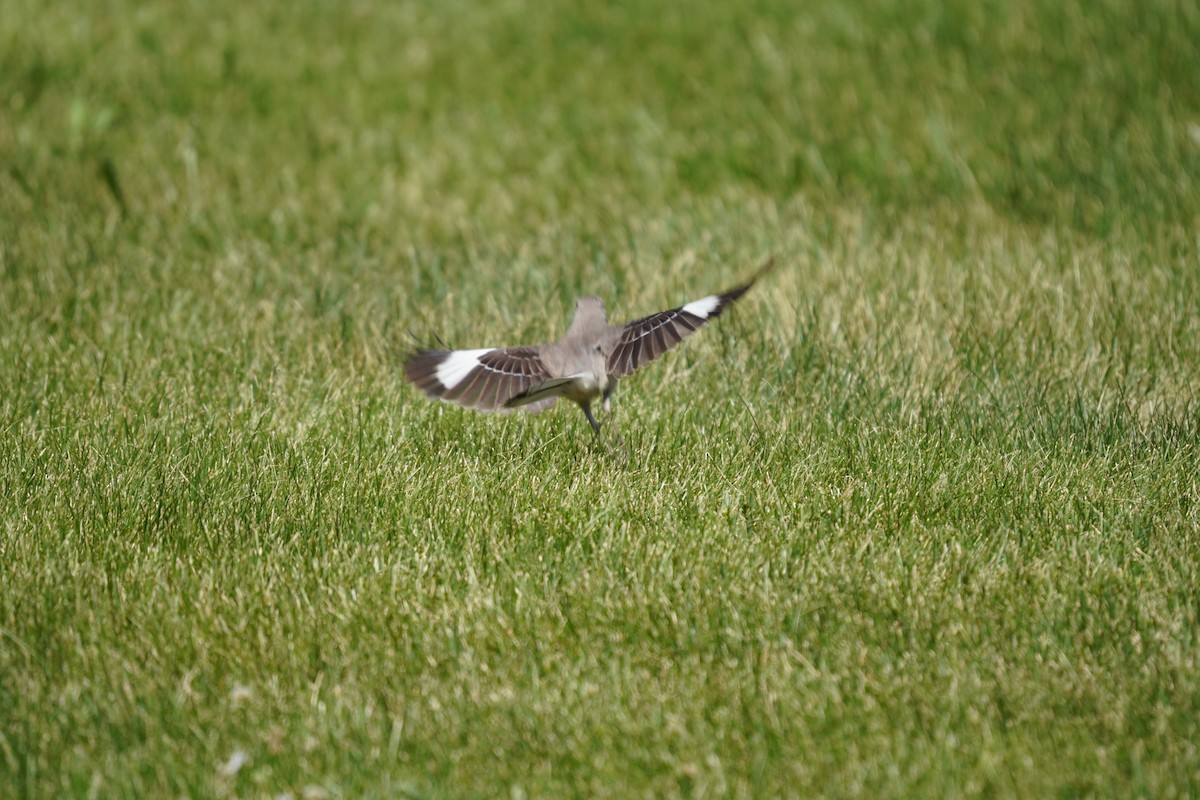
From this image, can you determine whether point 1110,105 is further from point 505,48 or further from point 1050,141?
point 505,48

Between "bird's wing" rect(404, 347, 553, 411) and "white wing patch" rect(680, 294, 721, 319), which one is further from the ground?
"white wing patch" rect(680, 294, 721, 319)

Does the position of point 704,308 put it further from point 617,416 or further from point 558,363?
point 617,416

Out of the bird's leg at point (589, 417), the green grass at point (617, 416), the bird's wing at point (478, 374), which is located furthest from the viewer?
the bird's leg at point (589, 417)

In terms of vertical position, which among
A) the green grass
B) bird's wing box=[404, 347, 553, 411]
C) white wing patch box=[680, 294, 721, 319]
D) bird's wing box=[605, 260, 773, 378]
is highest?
white wing patch box=[680, 294, 721, 319]

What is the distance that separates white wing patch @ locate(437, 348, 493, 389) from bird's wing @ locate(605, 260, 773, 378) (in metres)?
0.43

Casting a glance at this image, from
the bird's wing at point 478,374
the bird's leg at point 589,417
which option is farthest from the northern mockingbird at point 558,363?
the bird's leg at point 589,417

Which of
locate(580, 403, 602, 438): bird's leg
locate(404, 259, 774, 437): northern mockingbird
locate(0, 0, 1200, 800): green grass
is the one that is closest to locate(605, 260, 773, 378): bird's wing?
locate(404, 259, 774, 437): northern mockingbird

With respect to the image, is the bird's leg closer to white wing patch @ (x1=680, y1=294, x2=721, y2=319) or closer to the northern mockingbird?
the northern mockingbird

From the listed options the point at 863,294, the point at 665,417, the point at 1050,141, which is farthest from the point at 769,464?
the point at 1050,141

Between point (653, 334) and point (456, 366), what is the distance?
0.65m

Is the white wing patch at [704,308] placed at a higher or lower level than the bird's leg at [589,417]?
higher

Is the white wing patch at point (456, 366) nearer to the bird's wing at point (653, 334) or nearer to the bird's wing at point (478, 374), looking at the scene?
the bird's wing at point (478, 374)

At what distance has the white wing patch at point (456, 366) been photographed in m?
4.35

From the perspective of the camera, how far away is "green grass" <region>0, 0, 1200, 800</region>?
337 centimetres
